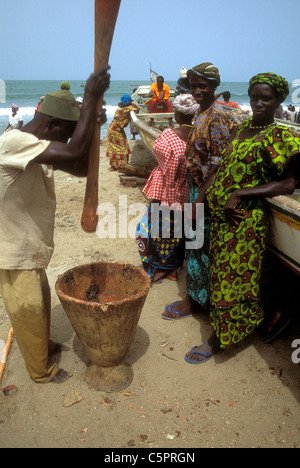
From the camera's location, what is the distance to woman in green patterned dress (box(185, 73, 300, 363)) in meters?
2.22

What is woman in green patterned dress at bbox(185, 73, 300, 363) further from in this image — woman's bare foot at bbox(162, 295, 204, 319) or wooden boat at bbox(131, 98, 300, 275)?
woman's bare foot at bbox(162, 295, 204, 319)

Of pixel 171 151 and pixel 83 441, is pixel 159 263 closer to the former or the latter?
pixel 171 151

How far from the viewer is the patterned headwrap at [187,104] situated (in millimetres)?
3129

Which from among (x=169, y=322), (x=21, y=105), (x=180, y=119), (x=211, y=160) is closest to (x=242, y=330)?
(x=169, y=322)

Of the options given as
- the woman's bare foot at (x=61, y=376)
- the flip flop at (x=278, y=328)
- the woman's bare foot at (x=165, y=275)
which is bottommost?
the woman's bare foot at (x=61, y=376)

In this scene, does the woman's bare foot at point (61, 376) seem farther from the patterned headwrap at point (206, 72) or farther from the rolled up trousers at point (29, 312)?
the patterned headwrap at point (206, 72)

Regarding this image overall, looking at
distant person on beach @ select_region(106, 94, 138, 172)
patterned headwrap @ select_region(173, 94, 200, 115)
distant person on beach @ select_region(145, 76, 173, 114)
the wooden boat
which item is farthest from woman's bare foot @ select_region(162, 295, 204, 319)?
distant person on beach @ select_region(145, 76, 173, 114)

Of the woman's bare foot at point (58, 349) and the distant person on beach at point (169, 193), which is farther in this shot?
the distant person on beach at point (169, 193)

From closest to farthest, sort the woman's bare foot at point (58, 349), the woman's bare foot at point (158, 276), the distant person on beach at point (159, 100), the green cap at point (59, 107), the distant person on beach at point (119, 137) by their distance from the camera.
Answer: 1. the green cap at point (59, 107)
2. the woman's bare foot at point (58, 349)
3. the woman's bare foot at point (158, 276)
4. the distant person on beach at point (119, 137)
5. the distant person on beach at point (159, 100)

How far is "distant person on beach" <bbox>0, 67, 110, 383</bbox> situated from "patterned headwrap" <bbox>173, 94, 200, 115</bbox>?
1.31m

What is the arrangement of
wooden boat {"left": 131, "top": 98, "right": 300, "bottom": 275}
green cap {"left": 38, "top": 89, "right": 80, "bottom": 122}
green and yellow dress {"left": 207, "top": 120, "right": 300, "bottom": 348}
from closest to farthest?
green cap {"left": 38, "top": 89, "right": 80, "bottom": 122} → green and yellow dress {"left": 207, "top": 120, "right": 300, "bottom": 348} → wooden boat {"left": 131, "top": 98, "right": 300, "bottom": 275}

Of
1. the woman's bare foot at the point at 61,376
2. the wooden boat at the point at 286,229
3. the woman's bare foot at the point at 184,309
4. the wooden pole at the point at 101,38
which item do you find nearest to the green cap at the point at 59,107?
the wooden pole at the point at 101,38

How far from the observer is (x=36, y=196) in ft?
7.49

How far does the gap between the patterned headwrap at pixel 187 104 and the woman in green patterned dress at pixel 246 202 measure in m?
0.75
